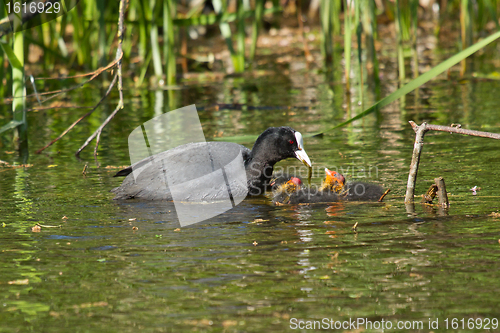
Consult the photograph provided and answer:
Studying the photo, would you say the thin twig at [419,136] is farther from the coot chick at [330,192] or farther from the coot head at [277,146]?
the coot head at [277,146]

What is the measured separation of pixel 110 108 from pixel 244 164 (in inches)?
200

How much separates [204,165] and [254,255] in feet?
5.84

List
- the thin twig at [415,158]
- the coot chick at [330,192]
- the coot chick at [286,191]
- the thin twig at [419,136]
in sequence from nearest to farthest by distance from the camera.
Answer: the thin twig at [419,136], the thin twig at [415,158], the coot chick at [330,192], the coot chick at [286,191]

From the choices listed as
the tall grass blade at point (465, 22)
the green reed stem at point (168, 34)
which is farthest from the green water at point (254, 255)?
the green reed stem at point (168, 34)

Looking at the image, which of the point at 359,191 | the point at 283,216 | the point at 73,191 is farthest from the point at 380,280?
the point at 73,191

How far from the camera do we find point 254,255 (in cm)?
362

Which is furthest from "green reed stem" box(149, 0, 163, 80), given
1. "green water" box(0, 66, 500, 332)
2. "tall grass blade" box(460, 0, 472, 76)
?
"tall grass blade" box(460, 0, 472, 76)

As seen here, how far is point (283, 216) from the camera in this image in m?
4.62

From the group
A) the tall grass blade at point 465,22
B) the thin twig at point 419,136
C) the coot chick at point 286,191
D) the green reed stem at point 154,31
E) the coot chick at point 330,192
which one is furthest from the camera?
the green reed stem at point 154,31

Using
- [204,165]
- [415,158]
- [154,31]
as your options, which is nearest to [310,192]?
[204,165]

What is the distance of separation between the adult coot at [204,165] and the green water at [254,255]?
18 centimetres

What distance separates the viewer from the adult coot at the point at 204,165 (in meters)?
5.22

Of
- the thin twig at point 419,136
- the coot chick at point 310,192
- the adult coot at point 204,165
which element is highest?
the thin twig at point 419,136

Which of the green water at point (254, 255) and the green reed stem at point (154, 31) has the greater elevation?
the green reed stem at point (154, 31)
